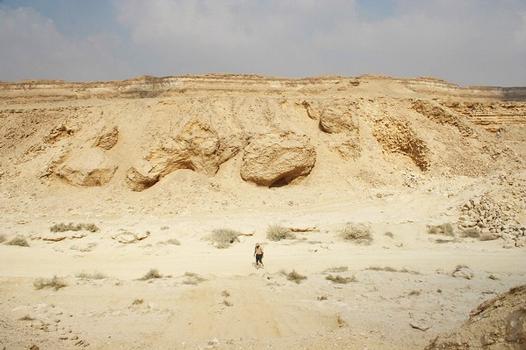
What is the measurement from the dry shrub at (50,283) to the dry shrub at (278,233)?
6.60 m

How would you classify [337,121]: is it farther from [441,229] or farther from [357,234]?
[357,234]

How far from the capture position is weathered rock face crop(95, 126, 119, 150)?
20.7 metres

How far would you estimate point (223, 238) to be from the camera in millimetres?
13719

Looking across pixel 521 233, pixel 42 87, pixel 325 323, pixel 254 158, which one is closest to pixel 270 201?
pixel 254 158

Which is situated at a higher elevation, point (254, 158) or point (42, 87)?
point (42, 87)

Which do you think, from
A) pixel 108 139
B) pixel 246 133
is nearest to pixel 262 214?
pixel 246 133

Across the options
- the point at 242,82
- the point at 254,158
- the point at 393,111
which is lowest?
the point at 254,158

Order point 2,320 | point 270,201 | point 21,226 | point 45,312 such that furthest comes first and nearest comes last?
point 270,201
point 21,226
point 45,312
point 2,320

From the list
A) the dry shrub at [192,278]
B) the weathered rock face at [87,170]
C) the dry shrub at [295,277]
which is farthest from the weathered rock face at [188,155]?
the dry shrub at [295,277]

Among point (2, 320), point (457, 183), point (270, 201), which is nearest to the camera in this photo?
point (2, 320)

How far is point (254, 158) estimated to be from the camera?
1953cm

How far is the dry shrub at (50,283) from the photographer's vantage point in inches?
→ 357

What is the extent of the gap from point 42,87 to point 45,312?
22.1 meters

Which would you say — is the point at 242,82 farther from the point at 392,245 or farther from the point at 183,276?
the point at 183,276
